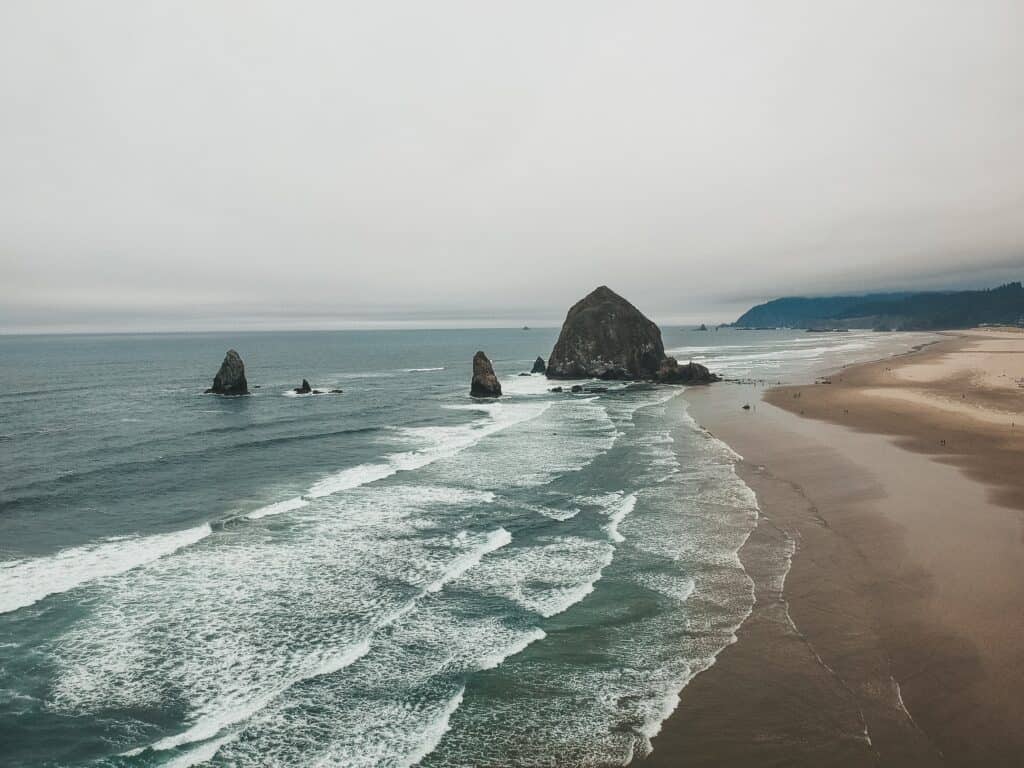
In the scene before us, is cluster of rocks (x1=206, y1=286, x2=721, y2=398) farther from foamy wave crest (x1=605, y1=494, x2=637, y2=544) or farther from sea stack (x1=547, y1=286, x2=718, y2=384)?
foamy wave crest (x1=605, y1=494, x2=637, y2=544)

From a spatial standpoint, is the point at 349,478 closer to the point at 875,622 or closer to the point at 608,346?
the point at 875,622

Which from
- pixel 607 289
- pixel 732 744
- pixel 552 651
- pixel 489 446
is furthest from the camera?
pixel 607 289

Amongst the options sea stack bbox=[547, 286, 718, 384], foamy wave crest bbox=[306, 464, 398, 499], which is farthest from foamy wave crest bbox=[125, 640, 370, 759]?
sea stack bbox=[547, 286, 718, 384]

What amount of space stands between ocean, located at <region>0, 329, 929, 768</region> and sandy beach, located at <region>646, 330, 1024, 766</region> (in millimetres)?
1000

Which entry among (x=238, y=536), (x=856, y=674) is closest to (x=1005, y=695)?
(x=856, y=674)

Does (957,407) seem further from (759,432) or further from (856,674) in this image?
(856,674)

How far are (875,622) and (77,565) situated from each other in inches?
939

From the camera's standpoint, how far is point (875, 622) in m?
14.0

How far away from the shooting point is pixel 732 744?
33.0ft

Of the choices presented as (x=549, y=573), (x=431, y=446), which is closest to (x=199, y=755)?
(x=549, y=573)

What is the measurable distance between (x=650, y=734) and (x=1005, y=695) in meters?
6.88

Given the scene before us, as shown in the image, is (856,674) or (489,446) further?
(489,446)

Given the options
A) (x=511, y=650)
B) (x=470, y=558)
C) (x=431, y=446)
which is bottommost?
(x=431, y=446)

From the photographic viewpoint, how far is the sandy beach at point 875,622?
10.0m
